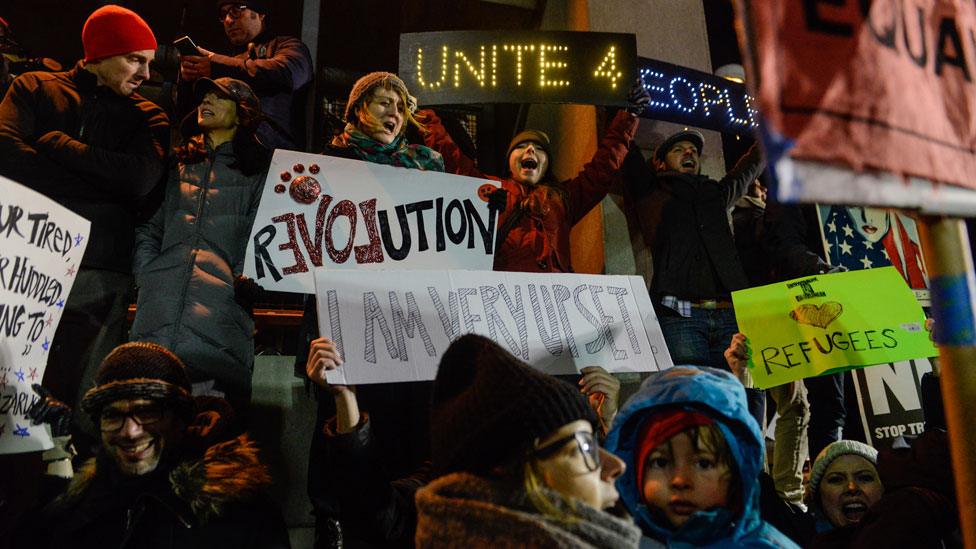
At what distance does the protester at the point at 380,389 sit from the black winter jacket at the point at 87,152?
0.97m

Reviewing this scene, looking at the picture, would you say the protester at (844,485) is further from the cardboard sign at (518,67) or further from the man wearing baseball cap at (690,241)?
the cardboard sign at (518,67)

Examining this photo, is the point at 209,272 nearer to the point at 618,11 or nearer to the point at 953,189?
the point at 953,189

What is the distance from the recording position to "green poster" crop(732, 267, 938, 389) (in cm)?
386

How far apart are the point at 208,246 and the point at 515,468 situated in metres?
2.41

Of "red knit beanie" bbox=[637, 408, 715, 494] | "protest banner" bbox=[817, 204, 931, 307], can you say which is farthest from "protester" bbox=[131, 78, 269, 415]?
"protest banner" bbox=[817, 204, 931, 307]

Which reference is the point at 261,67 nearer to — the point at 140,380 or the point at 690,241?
the point at 140,380

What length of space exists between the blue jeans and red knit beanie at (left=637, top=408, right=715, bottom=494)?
1.96m

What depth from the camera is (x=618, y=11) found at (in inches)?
258

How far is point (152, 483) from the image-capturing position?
2924mm

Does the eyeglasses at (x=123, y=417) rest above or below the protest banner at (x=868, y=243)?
below

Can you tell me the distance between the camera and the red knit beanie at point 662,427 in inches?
96.3

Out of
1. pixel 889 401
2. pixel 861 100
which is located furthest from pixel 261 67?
pixel 889 401

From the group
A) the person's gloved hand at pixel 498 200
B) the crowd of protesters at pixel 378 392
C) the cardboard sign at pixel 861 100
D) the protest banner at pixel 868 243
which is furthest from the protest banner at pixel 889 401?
the cardboard sign at pixel 861 100

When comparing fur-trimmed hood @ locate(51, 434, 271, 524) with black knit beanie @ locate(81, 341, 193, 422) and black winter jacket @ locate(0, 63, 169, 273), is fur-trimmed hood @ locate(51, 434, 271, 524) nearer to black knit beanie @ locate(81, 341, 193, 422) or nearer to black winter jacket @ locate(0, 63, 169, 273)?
black knit beanie @ locate(81, 341, 193, 422)
